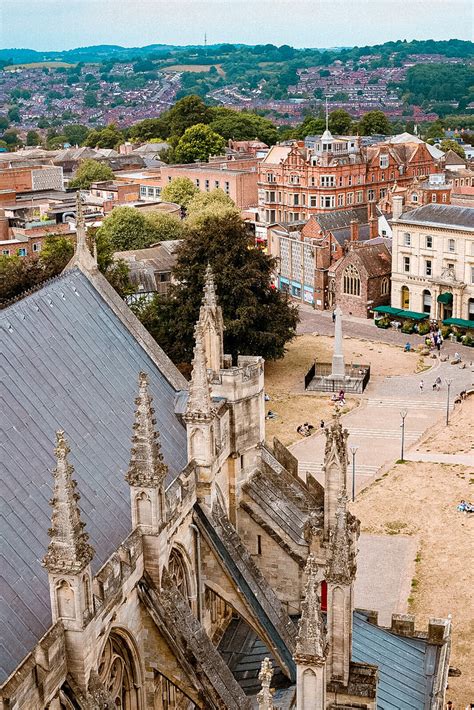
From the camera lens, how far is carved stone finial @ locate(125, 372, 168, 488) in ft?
56.6

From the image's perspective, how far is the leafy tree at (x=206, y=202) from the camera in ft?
316

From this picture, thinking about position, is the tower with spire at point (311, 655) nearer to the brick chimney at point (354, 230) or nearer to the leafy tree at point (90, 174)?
the brick chimney at point (354, 230)

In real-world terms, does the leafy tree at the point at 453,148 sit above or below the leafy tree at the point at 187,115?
below

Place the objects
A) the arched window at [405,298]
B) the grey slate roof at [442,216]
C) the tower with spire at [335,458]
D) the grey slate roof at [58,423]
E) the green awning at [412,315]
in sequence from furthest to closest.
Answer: the arched window at [405,298]
the green awning at [412,315]
the grey slate roof at [442,216]
the tower with spire at [335,458]
the grey slate roof at [58,423]

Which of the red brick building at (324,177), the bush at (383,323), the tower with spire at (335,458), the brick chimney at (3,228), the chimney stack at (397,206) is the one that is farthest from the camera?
the red brick building at (324,177)

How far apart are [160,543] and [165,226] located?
72.0 meters

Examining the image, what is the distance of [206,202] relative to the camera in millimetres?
98688

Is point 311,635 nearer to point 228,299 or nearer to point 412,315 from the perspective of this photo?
point 228,299

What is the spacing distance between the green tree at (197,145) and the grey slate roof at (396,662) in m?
119

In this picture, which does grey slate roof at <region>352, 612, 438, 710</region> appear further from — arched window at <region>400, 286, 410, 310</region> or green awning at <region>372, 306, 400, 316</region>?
arched window at <region>400, 286, 410, 310</region>

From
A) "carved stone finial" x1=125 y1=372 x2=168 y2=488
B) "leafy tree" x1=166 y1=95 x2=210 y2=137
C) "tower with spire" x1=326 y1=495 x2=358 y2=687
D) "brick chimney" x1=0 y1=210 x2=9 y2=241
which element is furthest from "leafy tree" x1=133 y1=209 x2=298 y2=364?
"leafy tree" x1=166 y1=95 x2=210 y2=137

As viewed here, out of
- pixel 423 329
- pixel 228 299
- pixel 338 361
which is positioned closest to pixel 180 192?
pixel 423 329

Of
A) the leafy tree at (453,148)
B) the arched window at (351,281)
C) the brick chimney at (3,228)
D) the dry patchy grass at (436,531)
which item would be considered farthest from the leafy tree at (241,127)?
the dry patchy grass at (436,531)

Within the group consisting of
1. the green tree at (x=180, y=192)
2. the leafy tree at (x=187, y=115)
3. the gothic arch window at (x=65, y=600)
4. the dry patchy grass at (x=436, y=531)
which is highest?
the leafy tree at (x=187, y=115)
